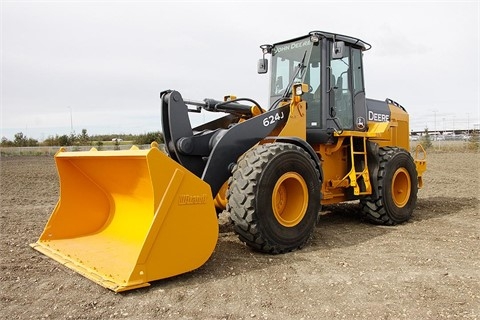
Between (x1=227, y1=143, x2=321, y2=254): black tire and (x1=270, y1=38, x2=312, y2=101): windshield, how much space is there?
1.94 m

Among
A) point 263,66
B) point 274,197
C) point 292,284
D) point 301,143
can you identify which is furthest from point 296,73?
point 292,284

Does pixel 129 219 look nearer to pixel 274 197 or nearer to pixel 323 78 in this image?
pixel 274 197

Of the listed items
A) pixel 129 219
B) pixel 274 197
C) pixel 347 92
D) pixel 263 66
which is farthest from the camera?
pixel 263 66

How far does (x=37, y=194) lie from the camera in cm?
1094

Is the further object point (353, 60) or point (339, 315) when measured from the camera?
point (353, 60)

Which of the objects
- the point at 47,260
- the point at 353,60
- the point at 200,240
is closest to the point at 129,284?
the point at 200,240

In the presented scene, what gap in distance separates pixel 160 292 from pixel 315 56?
4354 millimetres

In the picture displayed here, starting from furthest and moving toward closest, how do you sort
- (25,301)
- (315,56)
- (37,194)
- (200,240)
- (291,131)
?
(37,194) → (315,56) → (291,131) → (200,240) → (25,301)

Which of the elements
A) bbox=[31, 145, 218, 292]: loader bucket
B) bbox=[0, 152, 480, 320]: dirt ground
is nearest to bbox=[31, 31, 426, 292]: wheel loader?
bbox=[31, 145, 218, 292]: loader bucket

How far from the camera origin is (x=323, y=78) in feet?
22.0

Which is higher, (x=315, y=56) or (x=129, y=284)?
(x=315, y=56)

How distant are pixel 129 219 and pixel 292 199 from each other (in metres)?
2.00

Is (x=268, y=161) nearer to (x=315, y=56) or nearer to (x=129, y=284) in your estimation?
(x=129, y=284)

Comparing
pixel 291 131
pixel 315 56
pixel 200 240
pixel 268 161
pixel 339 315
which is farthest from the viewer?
pixel 315 56
